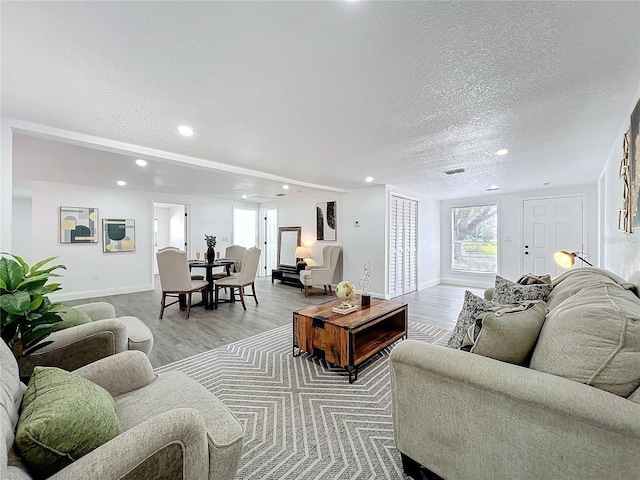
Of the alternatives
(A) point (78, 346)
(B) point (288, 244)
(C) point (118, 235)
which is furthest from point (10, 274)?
(B) point (288, 244)

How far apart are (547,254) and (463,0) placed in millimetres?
6187

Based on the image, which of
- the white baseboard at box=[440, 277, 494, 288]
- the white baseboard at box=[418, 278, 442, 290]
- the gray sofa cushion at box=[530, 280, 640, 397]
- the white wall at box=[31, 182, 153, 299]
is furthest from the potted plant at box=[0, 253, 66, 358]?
the white baseboard at box=[440, 277, 494, 288]

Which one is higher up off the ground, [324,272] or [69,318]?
[69,318]

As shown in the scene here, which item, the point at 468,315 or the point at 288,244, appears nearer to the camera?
the point at 468,315

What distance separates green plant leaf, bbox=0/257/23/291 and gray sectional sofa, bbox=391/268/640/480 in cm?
192

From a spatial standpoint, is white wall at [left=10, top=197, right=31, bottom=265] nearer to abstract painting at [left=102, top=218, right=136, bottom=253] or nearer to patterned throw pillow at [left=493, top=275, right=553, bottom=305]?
abstract painting at [left=102, top=218, right=136, bottom=253]

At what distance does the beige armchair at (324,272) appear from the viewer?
5.61 m

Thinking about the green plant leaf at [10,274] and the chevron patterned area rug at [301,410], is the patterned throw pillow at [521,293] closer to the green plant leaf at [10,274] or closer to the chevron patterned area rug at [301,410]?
the chevron patterned area rug at [301,410]

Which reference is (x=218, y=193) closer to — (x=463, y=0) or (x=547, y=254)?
(x=463, y=0)

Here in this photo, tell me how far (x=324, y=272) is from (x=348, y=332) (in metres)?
3.48

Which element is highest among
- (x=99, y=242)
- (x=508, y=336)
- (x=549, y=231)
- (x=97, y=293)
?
(x=549, y=231)

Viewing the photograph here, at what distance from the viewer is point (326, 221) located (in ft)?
21.1

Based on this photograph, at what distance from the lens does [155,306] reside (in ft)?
15.4

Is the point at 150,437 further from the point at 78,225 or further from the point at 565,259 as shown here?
the point at 78,225
